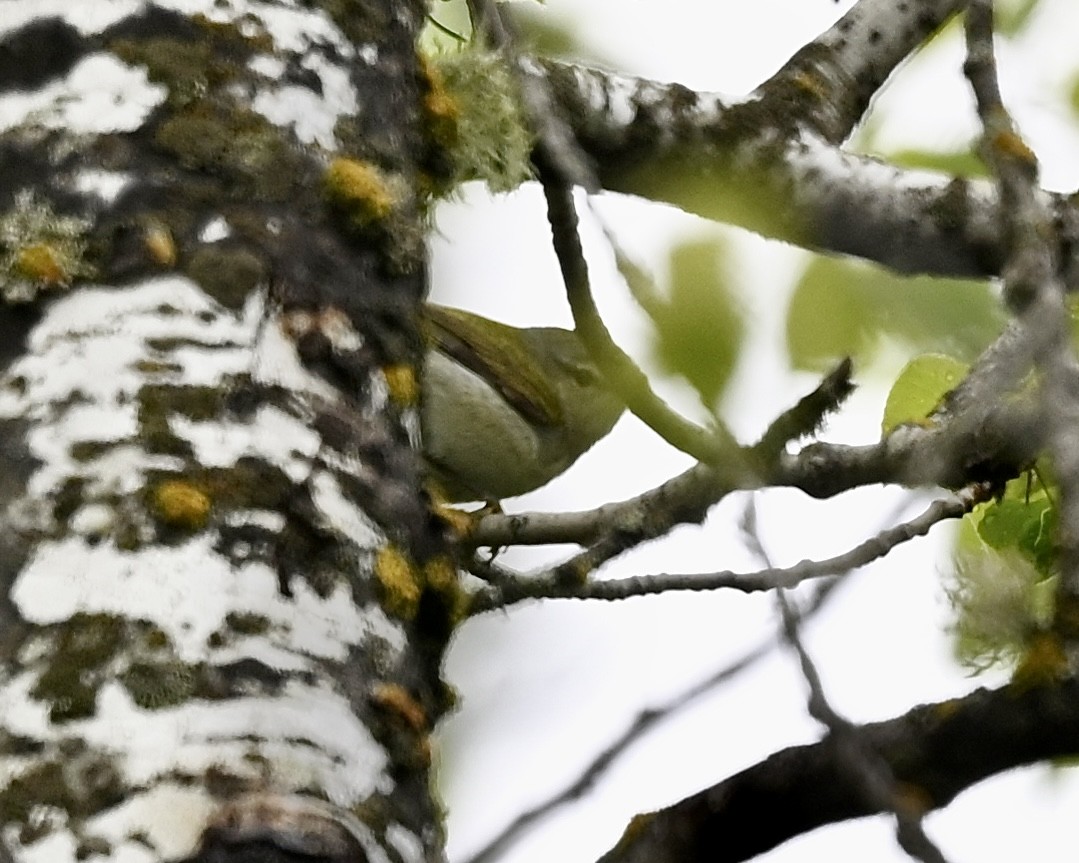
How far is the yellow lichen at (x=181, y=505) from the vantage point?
94cm

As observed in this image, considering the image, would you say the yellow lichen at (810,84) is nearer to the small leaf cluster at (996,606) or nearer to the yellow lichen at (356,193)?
the small leaf cluster at (996,606)

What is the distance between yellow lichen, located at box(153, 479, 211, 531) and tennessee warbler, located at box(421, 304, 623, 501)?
290 cm

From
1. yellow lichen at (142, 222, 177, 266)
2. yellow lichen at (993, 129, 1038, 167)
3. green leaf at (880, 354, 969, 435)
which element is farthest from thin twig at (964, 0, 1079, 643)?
green leaf at (880, 354, 969, 435)

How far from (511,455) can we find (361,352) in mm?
3175

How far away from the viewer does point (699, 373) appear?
3.42ft

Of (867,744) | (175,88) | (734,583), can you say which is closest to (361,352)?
(175,88)

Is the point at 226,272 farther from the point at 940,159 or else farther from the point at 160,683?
the point at 940,159

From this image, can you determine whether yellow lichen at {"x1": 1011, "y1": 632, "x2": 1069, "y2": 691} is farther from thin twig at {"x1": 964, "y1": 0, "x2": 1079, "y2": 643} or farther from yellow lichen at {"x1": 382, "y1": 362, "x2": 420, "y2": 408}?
yellow lichen at {"x1": 382, "y1": 362, "x2": 420, "y2": 408}

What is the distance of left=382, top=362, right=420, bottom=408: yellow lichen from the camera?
1128 millimetres

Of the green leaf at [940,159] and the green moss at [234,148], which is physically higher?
the green leaf at [940,159]

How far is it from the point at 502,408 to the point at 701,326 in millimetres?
3346

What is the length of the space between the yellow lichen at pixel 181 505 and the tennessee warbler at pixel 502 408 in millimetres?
2898

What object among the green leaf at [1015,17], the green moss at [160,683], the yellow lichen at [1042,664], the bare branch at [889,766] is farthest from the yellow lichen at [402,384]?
the green leaf at [1015,17]

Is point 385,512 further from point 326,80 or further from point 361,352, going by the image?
point 326,80
